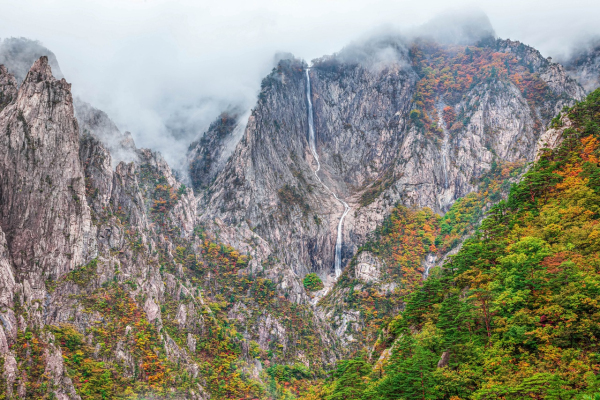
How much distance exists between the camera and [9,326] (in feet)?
176

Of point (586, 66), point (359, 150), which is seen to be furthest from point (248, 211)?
point (586, 66)

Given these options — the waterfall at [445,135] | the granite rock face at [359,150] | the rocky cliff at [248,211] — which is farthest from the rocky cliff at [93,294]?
the waterfall at [445,135]

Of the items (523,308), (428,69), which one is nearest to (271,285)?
(523,308)

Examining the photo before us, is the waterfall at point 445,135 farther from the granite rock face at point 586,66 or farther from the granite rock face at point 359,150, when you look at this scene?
the granite rock face at point 586,66

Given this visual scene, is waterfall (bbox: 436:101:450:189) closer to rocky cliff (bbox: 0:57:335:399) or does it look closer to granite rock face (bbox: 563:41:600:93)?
granite rock face (bbox: 563:41:600:93)

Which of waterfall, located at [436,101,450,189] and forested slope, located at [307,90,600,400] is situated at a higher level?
waterfall, located at [436,101,450,189]

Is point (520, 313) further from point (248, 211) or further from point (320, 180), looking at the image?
point (320, 180)

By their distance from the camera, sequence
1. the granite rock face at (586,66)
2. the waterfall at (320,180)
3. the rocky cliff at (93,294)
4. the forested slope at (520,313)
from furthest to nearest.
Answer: the granite rock face at (586,66) → the waterfall at (320,180) → the rocky cliff at (93,294) → the forested slope at (520,313)

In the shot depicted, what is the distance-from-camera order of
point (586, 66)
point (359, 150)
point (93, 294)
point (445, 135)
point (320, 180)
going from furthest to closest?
point (586, 66) < point (359, 150) < point (320, 180) < point (445, 135) < point (93, 294)

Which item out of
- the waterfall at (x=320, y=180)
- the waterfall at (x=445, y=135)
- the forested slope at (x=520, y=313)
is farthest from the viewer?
the waterfall at (x=445, y=135)

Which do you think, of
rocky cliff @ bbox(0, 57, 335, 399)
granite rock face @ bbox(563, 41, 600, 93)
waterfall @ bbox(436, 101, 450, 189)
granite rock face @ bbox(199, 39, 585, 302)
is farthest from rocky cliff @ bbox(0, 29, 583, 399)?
granite rock face @ bbox(563, 41, 600, 93)

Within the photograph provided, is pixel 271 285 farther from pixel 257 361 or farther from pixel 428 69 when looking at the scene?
pixel 428 69

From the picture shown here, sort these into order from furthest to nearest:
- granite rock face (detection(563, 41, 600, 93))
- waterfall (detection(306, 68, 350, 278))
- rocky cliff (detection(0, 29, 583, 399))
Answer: granite rock face (detection(563, 41, 600, 93)), waterfall (detection(306, 68, 350, 278)), rocky cliff (detection(0, 29, 583, 399))

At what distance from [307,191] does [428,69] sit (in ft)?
260
